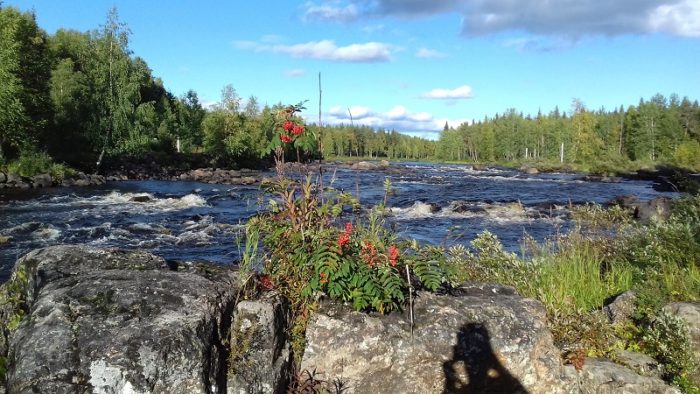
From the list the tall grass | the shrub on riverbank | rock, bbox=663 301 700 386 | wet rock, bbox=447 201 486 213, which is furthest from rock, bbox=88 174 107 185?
rock, bbox=663 301 700 386

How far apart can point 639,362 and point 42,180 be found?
35.0 meters

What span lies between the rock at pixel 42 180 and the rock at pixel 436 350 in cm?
3307

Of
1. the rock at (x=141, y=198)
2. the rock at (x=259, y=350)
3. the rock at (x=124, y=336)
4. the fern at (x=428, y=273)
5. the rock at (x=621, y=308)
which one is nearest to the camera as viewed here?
the rock at (x=124, y=336)

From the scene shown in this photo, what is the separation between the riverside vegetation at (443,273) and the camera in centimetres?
464

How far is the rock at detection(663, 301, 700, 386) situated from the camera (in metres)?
5.62

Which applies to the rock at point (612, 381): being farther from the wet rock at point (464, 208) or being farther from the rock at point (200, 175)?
the rock at point (200, 175)

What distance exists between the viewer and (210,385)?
3.62 metres

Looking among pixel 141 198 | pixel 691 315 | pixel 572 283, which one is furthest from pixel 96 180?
pixel 691 315

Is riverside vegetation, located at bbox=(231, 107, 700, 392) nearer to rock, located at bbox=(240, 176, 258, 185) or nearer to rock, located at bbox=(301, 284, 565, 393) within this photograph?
rock, located at bbox=(301, 284, 565, 393)

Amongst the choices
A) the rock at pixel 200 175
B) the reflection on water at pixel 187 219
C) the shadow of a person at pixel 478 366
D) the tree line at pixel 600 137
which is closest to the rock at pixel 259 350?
the shadow of a person at pixel 478 366

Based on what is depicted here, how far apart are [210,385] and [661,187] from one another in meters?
45.3

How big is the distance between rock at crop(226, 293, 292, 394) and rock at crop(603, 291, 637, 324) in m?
4.22

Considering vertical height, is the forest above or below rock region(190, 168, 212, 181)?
above

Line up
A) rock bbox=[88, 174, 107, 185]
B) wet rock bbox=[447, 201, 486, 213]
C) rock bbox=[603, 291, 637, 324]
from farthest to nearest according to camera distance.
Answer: rock bbox=[88, 174, 107, 185], wet rock bbox=[447, 201, 486, 213], rock bbox=[603, 291, 637, 324]
